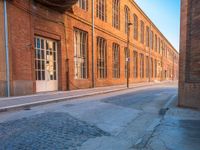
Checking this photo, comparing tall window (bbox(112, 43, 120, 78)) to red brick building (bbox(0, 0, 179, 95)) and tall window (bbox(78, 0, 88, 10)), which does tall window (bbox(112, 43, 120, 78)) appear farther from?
tall window (bbox(78, 0, 88, 10))

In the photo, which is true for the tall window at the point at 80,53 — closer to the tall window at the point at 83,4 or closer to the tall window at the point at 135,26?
the tall window at the point at 83,4

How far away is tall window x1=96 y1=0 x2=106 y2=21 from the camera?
69.4 ft

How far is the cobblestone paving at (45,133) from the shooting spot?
4299 millimetres

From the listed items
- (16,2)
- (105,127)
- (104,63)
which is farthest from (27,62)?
(104,63)

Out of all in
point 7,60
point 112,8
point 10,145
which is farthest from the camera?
point 112,8

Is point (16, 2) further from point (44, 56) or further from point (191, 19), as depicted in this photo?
point (191, 19)

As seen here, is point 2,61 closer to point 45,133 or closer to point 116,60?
point 45,133

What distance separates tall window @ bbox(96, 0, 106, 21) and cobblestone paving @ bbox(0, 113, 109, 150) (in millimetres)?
16492

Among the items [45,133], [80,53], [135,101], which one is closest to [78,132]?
[45,133]

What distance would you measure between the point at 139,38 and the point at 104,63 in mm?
15634

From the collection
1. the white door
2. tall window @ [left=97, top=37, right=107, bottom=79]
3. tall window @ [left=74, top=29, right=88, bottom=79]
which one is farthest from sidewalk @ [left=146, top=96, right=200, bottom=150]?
tall window @ [left=97, top=37, right=107, bottom=79]

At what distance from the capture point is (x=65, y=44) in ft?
52.6

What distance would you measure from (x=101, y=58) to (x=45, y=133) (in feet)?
56.9

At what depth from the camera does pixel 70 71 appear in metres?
16.5
